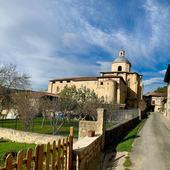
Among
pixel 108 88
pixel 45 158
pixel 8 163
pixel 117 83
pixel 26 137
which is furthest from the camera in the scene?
pixel 117 83

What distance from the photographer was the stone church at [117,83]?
3081 inches

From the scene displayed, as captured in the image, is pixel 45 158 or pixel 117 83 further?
pixel 117 83

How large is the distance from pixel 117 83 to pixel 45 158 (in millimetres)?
75041

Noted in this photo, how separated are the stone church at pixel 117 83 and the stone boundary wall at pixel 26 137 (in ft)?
185

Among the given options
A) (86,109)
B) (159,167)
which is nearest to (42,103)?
(86,109)

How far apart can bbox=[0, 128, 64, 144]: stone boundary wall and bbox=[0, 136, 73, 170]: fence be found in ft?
34.3

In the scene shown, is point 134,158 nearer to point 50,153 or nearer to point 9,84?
point 50,153

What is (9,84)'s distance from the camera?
2922cm

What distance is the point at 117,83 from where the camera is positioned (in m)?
79.3

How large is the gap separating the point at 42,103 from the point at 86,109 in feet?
34.3

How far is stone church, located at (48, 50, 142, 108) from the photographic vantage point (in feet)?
257

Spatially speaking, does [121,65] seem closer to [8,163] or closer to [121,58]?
[121,58]

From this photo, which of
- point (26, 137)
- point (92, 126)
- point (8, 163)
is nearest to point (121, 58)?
point (26, 137)

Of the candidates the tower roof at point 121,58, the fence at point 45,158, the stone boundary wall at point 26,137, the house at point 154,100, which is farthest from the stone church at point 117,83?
the fence at point 45,158
